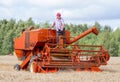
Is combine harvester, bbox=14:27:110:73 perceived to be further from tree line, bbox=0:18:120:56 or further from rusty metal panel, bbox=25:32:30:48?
tree line, bbox=0:18:120:56

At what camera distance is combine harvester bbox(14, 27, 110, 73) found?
1864 centimetres

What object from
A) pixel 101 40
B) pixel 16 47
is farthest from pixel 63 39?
pixel 101 40

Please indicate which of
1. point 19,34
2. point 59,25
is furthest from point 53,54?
point 19,34

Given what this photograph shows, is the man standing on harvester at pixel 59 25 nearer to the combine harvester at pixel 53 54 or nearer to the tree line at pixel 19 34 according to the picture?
the combine harvester at pixel 53 54

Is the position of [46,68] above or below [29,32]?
below

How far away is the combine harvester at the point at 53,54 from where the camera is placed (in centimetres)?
1864

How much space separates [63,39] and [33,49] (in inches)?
59.0

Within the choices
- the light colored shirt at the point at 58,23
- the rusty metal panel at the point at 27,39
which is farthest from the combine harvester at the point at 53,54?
the light colored shirt at the point at 58,23

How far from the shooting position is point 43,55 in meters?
19.0

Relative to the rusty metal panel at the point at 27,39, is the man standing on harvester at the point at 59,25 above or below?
above

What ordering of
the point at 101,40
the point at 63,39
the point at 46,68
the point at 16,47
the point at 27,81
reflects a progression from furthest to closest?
1. the point at 101,40
2. the point at 16,47
3. the point at 63,39
4. the point at 46,68
5. the point at 27,81

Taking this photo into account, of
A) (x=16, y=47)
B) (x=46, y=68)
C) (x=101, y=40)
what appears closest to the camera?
(x=46, y=68)

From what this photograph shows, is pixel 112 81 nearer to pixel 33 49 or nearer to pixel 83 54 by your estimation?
pixel 83 54

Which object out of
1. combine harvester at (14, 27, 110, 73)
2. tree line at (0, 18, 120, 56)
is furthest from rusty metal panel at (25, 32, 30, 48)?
tree line at (0, 18, 120, 56)
